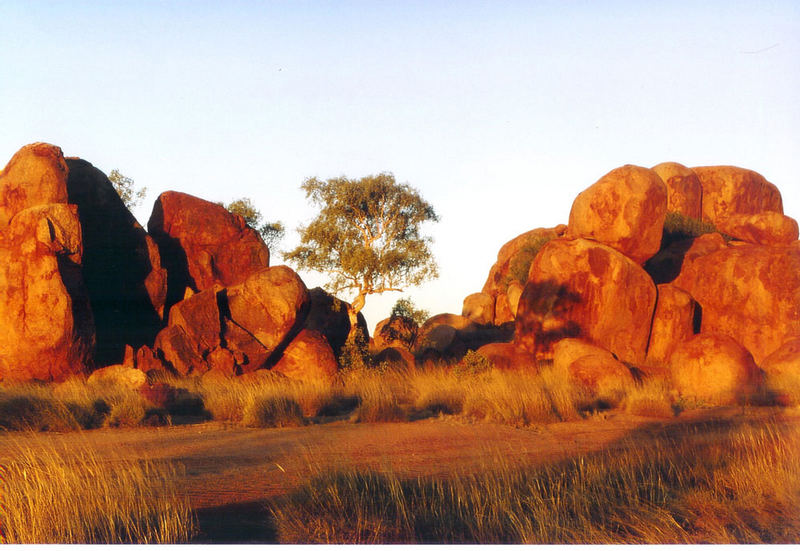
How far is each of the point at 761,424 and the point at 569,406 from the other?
3.30m

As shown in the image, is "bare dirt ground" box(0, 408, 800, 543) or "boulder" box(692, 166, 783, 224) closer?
"bare dirt ground" box(0, 408, 800, 543)

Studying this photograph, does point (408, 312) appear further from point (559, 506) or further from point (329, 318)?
point (559, 506)

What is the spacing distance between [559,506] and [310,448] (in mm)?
4492

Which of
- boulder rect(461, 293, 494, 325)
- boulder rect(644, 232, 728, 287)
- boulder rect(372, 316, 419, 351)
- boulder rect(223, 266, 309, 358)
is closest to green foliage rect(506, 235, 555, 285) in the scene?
boulder rect(461, 293, 494, 325)

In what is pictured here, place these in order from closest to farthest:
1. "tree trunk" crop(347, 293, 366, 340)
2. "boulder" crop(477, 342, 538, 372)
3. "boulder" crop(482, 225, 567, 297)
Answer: "boulder" crop(477, 342, 538, 372)
"tree trunk" crop(347, 293, 366, 340)
"boulder" crop(482, 225, 567, 297)

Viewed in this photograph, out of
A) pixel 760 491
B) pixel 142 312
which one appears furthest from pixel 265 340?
pixel 760 491

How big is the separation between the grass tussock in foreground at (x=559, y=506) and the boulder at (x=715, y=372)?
8.98 meters

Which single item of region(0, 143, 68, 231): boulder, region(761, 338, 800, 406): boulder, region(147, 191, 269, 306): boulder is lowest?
region(761, 338, 800, 406): boulder

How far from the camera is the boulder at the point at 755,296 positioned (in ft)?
73.6

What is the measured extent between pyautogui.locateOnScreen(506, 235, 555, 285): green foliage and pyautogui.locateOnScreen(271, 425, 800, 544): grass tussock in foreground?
1129 inches

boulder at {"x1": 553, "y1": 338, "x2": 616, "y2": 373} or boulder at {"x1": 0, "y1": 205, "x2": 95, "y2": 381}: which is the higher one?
boulder at {"x1": 0, "y1": 205, "x2": 95, "y2": 381}

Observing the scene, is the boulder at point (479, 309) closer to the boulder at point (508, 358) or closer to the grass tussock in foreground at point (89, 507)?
the boulder at point (508, 358)

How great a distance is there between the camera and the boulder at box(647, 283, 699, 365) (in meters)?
22.4

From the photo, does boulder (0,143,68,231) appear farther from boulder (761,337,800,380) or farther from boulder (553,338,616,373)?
boulder (761,337,800,380)
